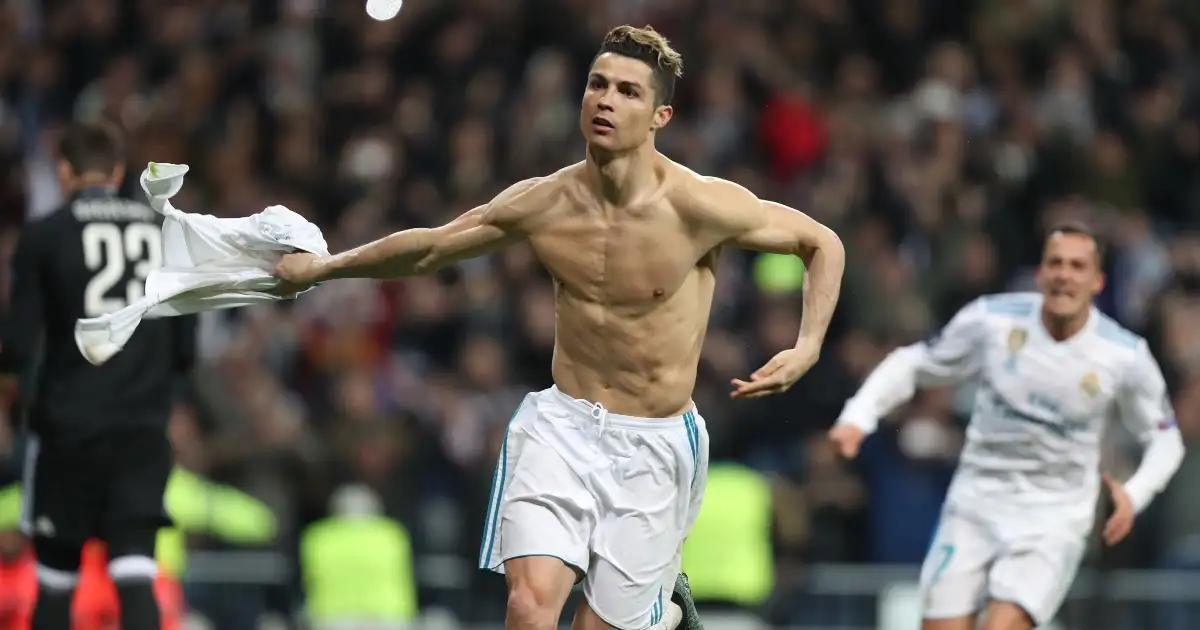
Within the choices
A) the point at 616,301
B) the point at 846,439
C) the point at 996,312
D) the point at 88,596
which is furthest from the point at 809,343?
the point at 88,596

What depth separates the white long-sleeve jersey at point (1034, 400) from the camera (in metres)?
8.77

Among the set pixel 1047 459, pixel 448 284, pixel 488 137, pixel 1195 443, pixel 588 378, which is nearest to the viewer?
pixel 588 378

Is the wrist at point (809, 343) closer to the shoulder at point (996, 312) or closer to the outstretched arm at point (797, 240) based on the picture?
the outstretched arm at point (797, 240)

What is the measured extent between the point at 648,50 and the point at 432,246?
3.29 feet

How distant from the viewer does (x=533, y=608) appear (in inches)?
263

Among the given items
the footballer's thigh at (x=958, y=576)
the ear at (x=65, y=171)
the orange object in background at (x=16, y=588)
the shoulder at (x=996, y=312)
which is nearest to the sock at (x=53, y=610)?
the ear at (x=65, y=171)

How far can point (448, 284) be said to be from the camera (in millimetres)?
14023

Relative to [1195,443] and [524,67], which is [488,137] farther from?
[1195,443]

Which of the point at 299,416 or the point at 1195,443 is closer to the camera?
the point at 1195,443

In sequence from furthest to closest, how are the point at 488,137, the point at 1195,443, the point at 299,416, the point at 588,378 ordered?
the point at 488,137, the point at 299,416, the point at 1195,443, the point at 588,378

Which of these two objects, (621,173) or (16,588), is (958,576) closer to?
(621,173)

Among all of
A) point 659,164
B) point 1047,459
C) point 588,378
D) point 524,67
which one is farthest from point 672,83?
point 524,67

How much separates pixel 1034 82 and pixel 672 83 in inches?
357

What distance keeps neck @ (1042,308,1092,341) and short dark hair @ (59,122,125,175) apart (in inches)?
162
